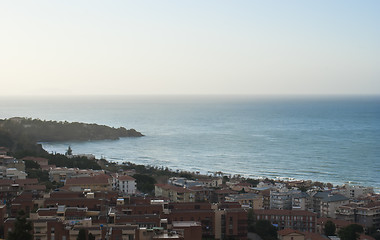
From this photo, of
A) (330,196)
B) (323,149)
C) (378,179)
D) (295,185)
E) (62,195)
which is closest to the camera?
(62,195)

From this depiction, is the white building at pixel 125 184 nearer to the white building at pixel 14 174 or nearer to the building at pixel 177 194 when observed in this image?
the building at pixel 177 194

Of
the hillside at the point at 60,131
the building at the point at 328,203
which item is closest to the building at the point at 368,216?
the building at the point at 328,203

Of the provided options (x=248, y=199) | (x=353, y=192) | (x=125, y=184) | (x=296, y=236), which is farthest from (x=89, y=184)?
(x=353, y=192)

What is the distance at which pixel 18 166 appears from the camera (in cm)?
2058

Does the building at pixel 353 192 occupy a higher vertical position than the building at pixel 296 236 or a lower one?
lower

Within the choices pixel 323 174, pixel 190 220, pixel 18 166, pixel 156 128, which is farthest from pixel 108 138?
pixel 190 220

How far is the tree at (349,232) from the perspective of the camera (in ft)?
45.5

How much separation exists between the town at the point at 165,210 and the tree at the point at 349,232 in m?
0.03

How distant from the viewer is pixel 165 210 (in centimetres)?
1326

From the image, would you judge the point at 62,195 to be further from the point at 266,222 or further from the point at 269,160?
the point at 269,160

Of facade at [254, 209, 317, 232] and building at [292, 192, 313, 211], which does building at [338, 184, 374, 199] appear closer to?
building at [292, 192, 313, 211]

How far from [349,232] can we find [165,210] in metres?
4.41

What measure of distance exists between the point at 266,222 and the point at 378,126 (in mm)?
48601

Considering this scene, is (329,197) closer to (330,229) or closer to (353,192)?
(353,192)
